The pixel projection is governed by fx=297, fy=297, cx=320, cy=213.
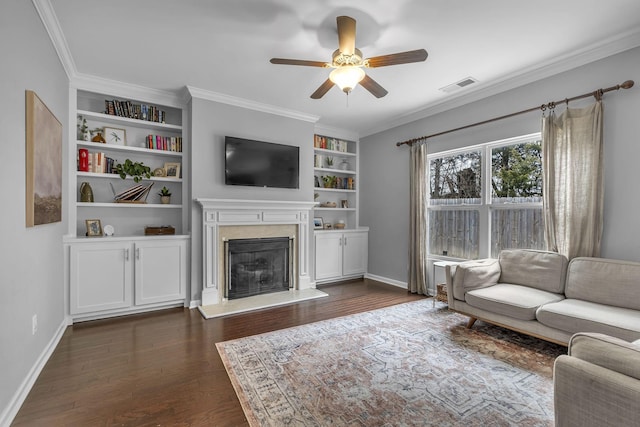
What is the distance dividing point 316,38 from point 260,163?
1.94 meters

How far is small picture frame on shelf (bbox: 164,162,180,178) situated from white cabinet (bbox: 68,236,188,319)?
0.87m

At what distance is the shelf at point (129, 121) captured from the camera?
3.42m

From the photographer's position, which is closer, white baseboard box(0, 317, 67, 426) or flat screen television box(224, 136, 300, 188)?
white baseboard box(0, 317, 67, 426)

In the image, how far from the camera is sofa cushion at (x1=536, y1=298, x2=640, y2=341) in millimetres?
2027

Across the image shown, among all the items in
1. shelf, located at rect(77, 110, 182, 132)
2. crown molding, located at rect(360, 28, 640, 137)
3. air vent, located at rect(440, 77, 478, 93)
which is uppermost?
air vent, located at rect(440, 77, 478, 93)

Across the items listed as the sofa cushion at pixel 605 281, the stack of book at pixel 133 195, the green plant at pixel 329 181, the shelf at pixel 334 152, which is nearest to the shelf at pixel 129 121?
the stack of book at pixel 133 195

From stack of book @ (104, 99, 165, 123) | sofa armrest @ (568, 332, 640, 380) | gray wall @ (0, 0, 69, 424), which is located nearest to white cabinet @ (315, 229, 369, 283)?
stack of book @ (104, 99, 165, 123)

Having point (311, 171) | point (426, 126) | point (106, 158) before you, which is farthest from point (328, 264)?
point (106, 158)

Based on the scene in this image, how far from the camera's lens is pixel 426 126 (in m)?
4.43

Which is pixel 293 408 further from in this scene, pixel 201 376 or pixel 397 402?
pixel 201 376

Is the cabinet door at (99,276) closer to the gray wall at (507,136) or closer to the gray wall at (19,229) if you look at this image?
the gray wall at (19,229)

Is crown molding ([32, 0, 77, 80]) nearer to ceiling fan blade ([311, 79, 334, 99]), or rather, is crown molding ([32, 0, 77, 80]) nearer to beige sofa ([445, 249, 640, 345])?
ceiling fan blade ([311, 79, 334, 99])

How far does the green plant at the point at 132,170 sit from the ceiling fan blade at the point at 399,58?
2.94m

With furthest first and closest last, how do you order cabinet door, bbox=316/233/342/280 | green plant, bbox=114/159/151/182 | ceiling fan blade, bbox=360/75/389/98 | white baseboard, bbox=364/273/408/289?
cabinet door, bbox=316/233/342/280 < white baseboard, bbox=364/273/408/289 < green plant, bbox=114/159/151/182 < ceiling fan blade, bbox=360/75/389/98
